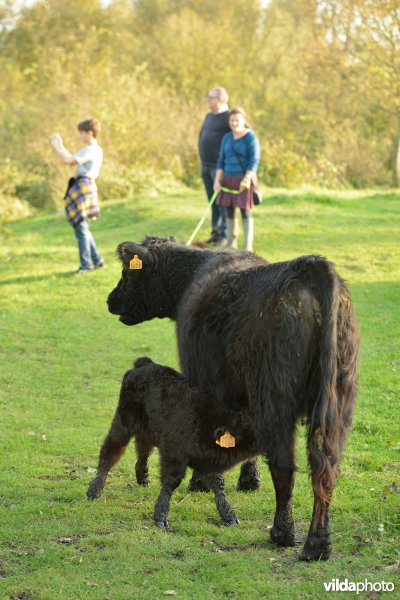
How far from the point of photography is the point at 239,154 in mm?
12938

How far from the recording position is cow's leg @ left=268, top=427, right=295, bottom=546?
475 centimetres

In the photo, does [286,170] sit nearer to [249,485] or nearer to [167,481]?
[249,485]

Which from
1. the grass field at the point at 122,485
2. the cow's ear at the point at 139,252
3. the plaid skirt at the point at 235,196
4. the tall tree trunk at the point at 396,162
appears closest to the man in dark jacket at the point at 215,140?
the plaid skirt at the point at 235,196

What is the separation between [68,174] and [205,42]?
9647 mm

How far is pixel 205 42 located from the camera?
29672 millimetres

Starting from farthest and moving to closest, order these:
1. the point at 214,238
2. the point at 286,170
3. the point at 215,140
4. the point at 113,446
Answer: the point at 286,170
the point at 214,238
the point at 215,140
the point at 113,446

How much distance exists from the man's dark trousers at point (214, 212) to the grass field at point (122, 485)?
1.00 meters

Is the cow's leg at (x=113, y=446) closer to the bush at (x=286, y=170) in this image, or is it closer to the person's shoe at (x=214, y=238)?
the person's shoe at (x=214, y=238)

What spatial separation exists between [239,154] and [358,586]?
31.5 ft

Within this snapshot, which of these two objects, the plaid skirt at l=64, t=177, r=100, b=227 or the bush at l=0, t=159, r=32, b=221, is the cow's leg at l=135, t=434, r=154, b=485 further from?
the bush at l=0, t=159, r=32, b=221

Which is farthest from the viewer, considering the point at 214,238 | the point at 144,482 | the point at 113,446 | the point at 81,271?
the point at 214,238

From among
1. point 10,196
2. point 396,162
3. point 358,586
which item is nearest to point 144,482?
point 358,586

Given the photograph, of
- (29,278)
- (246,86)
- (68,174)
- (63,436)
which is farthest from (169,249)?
(246,86)

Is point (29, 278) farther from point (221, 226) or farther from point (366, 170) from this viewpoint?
point (366, 170)
